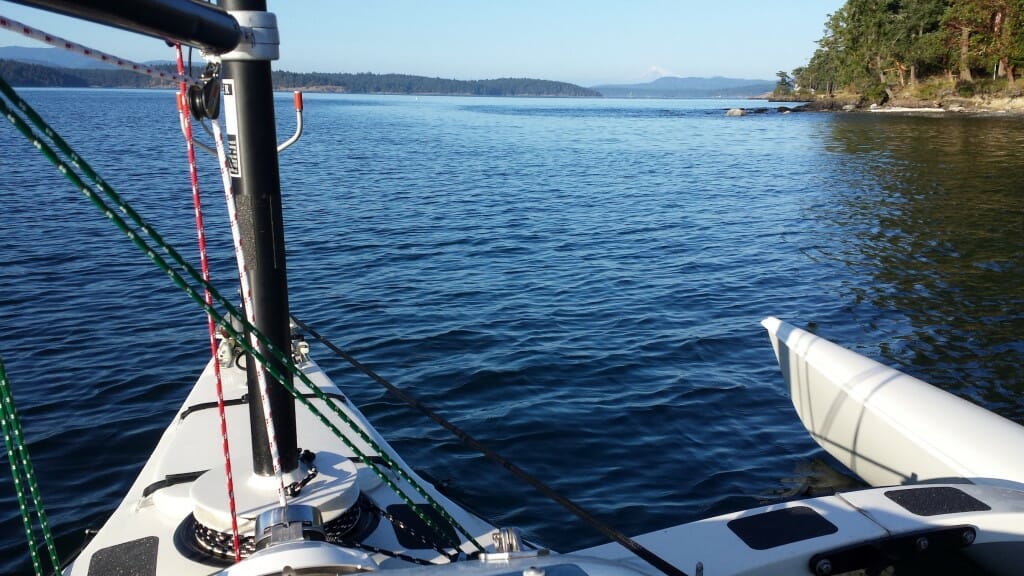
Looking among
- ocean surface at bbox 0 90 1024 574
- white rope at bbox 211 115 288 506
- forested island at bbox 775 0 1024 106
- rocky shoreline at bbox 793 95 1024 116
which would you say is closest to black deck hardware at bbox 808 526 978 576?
ocean surface at bbox 0 90 1024 574

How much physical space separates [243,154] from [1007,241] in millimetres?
17984

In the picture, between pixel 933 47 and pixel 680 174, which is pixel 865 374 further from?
pixel 933 47

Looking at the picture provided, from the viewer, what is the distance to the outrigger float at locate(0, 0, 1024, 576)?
2697mm

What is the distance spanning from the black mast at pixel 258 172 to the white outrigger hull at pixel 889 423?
4919 mm

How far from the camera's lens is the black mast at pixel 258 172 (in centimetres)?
312

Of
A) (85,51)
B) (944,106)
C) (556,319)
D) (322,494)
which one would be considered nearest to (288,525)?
(322,494)

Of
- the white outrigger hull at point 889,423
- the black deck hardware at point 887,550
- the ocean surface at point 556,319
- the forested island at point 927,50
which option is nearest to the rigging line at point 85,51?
the black deck hardware at point 887,550

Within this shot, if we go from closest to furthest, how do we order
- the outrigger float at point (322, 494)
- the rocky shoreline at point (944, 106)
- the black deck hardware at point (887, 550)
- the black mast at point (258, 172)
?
the outrigger float at point (322, 494)
the black mast at point (258, 172)
the black deck hardware at point (887, 550)
the rocky shoreline at point (944, 106)

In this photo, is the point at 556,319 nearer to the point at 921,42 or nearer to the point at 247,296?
the point at 247,296

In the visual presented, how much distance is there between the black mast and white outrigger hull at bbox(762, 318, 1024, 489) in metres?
4.92

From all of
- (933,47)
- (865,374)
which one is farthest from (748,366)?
(933,47)

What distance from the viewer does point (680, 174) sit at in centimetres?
3238

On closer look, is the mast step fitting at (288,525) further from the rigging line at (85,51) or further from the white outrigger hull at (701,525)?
the rigging line at (85,51)

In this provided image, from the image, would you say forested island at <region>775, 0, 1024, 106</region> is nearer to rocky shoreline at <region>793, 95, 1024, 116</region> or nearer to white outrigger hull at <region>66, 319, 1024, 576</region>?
rocky shoreline at <region>793, 95, 1024, 116</region>
